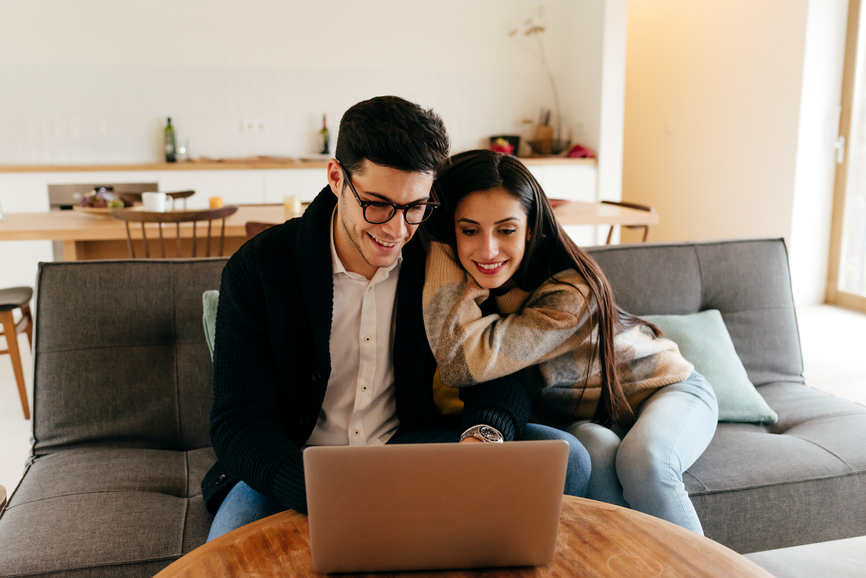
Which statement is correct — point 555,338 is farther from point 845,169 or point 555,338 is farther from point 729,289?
point 845,169

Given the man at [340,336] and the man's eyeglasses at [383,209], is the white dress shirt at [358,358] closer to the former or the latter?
the man at [340,336]

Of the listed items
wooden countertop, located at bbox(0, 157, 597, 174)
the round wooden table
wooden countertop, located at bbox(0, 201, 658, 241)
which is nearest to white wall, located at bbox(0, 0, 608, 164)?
wooden countertop, located at bbox(0, 157, 597, 174)

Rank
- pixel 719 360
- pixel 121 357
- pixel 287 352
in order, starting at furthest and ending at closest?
1. pixel 719 360
2. pixel 121 357
3. pixel 287 352

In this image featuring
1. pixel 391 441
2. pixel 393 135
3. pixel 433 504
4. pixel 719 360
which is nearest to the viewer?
pixel 433 504

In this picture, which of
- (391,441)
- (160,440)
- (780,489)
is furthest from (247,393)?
(780,489)

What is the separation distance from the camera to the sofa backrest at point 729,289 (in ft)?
6.31

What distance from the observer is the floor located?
247 cm

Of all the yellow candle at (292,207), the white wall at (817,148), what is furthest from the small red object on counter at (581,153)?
the yellow candle at (292,207)

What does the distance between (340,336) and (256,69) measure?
4.07 meters

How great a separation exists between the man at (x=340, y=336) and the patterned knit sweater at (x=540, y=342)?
42mm

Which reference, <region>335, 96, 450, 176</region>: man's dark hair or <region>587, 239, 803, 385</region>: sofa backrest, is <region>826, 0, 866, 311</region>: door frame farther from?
<region>335, 96, 450, 176</region>: man's dark hair

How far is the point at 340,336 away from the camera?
4.43 ft

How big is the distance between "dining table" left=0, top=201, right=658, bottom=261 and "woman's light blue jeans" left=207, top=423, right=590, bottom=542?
1.57m

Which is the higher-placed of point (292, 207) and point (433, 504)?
point (292, 207)
